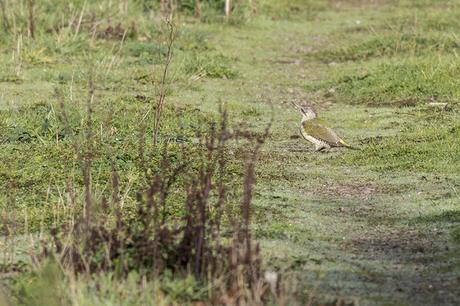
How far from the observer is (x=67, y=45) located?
1402 centimetres

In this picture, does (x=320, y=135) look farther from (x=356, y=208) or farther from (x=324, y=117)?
(x=324, y=117)

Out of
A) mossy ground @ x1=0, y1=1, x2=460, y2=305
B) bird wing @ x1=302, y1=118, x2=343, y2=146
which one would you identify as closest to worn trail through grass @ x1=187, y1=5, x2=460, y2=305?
mossy ground @ x1=0, y1=1, x2=460, y2=305

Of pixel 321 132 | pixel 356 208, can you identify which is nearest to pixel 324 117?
pixel 321 132

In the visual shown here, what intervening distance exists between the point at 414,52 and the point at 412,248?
769 cm

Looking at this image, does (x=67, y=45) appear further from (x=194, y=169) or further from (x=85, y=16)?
(x=194, y=169)

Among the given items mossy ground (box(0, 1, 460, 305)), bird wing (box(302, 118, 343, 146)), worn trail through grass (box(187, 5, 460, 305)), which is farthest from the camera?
bird wing (box(302, 118, 343, 146))

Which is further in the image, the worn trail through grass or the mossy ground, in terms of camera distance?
the mossy ground

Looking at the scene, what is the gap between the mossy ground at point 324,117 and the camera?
6555 millimetres

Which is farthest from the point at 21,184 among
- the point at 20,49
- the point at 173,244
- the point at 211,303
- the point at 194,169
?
the point at 20,49

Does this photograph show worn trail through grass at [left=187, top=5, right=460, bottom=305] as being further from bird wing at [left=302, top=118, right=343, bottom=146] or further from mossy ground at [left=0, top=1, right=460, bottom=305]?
bird wing at [left=302, top=118, right=343, bottom=146]

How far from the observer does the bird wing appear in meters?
9.48

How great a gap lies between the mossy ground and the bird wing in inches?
6.1

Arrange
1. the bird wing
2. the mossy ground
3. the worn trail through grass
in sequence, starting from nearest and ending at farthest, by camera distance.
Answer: the worn trail through grass
the mossy ground
the bird wing

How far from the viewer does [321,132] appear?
31.3ft
